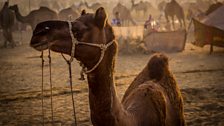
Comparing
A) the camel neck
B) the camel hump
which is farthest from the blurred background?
the camel hump

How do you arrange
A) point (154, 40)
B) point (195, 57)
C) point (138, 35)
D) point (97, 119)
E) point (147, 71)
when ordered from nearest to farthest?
1. point (97, 119)
2. point (147, 71)
3. point (195, 57)
4. point (154, 40)
5. point (138, 35)

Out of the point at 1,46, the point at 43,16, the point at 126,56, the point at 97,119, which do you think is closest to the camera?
the point at 97,119

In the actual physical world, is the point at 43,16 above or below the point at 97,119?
above

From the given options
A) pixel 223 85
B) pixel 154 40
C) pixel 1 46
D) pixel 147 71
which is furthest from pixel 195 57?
pixel 1 46

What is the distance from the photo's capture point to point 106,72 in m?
3.00

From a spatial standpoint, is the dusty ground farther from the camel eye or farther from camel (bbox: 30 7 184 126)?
the camel eye

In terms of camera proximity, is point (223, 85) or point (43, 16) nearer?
point (223, 85)

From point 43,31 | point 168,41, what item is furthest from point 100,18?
point 168,41

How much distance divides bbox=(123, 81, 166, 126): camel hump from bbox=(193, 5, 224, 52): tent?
472 inches

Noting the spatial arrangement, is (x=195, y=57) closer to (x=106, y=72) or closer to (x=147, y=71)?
(x=147, y=71)

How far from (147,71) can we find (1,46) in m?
17.4

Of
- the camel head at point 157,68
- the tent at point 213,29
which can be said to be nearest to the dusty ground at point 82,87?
the tent at point 213,29

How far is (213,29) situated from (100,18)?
13771 mm

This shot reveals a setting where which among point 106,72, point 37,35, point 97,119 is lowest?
point 97,119
